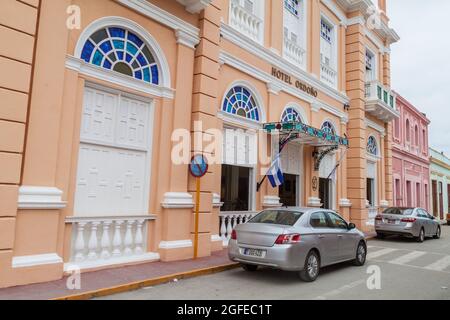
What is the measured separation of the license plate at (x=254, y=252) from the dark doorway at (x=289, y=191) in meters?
6.00

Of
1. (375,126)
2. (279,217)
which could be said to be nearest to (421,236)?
(375,126)

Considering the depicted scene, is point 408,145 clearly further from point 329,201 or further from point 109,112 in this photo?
point 109,112

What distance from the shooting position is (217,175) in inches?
391

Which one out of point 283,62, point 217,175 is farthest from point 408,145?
point 217,175

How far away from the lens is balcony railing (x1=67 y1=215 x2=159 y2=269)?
6.72 m

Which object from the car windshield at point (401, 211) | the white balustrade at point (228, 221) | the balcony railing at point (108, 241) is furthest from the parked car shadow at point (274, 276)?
the car windshield at point (401, 211)

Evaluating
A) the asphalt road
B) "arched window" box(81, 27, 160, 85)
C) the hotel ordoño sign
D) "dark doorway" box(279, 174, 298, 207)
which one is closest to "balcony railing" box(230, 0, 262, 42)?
the hotel ordoño sign

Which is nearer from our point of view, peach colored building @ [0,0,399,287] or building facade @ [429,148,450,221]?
peach colored building @ [0,0,399,287]

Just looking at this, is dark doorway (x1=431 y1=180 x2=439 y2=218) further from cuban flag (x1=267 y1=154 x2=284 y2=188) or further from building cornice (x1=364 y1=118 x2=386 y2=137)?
cuban flag (x1=267 y1=154 x2=284 y2=188)

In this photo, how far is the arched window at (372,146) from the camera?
19.1m

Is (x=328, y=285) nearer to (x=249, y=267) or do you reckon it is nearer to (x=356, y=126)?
(x=249, y=267)

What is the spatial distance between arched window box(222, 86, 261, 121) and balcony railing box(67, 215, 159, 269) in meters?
4.27

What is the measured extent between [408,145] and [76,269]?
2497 cm

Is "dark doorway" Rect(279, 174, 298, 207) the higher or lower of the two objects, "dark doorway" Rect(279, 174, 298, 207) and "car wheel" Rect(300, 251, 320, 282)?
the higher
